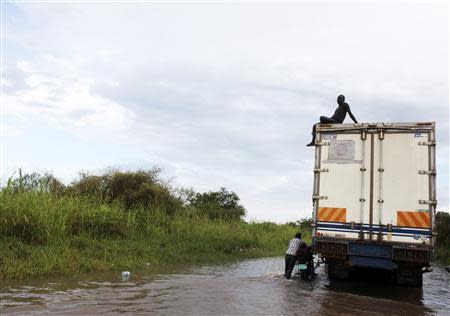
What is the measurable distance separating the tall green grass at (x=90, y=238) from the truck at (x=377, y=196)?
5854mm

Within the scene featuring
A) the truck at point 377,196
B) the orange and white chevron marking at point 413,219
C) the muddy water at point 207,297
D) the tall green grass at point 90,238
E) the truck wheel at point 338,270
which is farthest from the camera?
the truck wheel at point 338,270

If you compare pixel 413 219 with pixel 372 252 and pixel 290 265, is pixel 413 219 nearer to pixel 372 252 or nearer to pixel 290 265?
pixel 372 252

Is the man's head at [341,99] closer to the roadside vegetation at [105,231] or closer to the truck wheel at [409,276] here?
the truck wheel at [409,276]

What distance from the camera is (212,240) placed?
19.0 meters

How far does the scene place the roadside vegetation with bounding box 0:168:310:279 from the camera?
11160 millimetres

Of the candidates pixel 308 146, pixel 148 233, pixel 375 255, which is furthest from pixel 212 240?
pixel 375 255

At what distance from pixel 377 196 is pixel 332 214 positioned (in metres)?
1.07

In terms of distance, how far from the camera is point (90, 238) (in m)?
13.4

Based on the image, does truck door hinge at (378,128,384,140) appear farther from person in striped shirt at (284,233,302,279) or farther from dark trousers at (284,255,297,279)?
dark trousers at (284,255,297,279)

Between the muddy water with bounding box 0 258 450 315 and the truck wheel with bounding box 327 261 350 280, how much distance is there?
224 millimetres

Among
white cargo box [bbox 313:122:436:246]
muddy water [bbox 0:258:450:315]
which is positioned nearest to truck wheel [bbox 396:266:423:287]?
muddy water [bbox 0:258:450:315]

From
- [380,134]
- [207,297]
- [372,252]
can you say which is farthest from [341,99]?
[207,297]

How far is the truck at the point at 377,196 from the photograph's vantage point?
9766 mm

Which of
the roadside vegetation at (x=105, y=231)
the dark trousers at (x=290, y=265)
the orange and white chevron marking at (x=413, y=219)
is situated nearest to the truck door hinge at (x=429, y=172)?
the orange and white chevron marking at (x=413, y=219)
